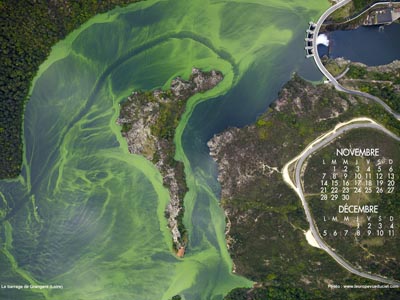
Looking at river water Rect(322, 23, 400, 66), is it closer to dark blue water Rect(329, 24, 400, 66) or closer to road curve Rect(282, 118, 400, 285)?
dark blue water Rect(329, 24, 400, 66)

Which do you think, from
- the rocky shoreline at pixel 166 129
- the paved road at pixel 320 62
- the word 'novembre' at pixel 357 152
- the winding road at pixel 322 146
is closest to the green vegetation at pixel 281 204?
the winding road at pixel 322 146

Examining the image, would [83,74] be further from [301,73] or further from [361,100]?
[361,100]

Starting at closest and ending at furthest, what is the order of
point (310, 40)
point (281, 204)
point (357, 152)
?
point (357, 152) < point (281, 204) < point (310, 40)

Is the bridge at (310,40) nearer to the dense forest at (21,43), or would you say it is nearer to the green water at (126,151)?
the green water at (126,151)

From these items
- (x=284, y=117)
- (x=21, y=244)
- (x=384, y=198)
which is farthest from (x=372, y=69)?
(x=21, y=244)
